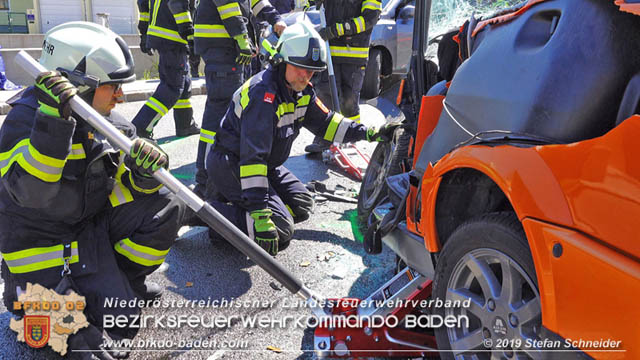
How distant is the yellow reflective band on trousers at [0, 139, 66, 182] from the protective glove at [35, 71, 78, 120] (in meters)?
0.19

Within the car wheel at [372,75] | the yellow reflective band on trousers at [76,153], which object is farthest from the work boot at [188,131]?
the yellow reflective band on trousers at [76,153]

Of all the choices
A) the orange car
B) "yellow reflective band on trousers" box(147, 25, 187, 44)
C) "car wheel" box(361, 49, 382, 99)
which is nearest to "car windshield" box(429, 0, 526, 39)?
the orange car

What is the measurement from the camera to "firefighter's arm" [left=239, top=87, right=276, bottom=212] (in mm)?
3328

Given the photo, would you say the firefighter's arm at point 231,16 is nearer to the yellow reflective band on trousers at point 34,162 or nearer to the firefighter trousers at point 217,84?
the firefighter trousers at point 217,84

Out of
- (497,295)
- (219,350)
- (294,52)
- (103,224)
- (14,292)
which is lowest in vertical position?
(219,350)

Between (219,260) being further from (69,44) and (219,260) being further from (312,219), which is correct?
(69,44)

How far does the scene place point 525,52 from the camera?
179 cm

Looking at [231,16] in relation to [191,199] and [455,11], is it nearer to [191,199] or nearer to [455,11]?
[455,11]

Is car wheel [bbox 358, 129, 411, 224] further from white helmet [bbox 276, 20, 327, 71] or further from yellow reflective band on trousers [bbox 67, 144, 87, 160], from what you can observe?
yellow reflective band on trousers [bbox 67, 144, 87, 160]

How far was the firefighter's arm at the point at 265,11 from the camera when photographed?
17.7ft

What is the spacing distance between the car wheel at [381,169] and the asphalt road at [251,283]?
0.28m

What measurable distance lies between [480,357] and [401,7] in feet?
24.3

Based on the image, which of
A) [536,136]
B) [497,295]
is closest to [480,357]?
[497,295]

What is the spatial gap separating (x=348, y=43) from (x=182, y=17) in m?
1.79
